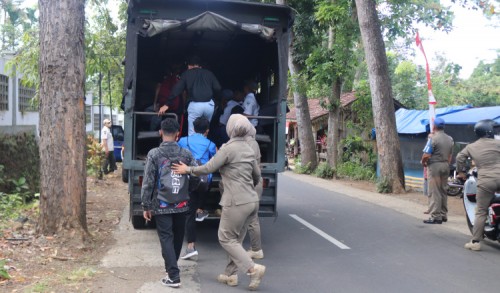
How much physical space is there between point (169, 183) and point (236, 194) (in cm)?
73

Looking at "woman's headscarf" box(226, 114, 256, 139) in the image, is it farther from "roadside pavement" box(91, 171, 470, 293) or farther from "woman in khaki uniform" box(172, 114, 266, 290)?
"roadside pavement" box(91, 171, 470, 293)

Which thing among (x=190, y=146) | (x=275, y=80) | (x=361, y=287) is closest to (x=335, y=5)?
(x=275, y=80)

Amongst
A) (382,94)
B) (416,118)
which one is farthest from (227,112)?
(416,118)

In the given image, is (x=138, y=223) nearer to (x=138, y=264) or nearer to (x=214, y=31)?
(x=138, y=264)

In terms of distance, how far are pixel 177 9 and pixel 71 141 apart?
8.06ft

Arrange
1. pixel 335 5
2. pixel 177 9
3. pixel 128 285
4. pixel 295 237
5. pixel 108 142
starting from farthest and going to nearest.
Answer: pixel 335 5 < pixel 108 142 < pixel 295 237 < pixel 177 9 < pixel 128 285

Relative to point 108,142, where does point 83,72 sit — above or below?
above

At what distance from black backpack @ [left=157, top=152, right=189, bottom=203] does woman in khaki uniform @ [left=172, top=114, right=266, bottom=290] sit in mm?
78

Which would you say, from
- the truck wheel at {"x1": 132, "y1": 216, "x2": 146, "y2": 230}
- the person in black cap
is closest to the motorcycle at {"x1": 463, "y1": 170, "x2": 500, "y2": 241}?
the person in black cap

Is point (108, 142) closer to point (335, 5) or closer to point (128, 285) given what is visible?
point (335, 5)

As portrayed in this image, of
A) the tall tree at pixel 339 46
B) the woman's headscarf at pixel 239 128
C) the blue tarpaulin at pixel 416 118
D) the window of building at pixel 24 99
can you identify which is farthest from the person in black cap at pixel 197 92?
the window of building at pixel 24 99

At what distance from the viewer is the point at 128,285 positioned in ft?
19.5

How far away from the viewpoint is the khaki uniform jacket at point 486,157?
7.64m

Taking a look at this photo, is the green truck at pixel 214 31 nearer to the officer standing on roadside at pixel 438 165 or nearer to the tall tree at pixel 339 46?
the officer standing on roadside at pixel 438 165
